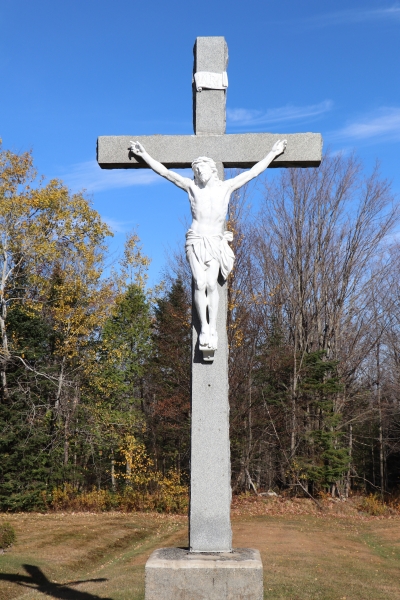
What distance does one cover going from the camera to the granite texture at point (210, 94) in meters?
5.41

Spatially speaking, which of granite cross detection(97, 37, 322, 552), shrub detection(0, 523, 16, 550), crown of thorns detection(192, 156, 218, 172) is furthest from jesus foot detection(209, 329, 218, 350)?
shrub detection(0, 523, 16, 550)

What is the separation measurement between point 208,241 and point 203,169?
0.58 metres

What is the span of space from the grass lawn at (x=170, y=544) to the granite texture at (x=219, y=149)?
183 inches

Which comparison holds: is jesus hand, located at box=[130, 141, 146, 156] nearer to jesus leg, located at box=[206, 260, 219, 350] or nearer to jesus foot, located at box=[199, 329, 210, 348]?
jesus leg, located at box=[206, 260, 219, 350]

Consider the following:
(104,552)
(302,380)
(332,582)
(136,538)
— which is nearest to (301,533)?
(136,538)

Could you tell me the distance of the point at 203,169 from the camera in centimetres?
502

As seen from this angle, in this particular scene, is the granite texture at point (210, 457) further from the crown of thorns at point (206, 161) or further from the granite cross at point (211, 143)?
the crown of thorns at point (206, 161)

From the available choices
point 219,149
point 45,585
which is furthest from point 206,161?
point 45,585

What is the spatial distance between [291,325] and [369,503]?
8.01m

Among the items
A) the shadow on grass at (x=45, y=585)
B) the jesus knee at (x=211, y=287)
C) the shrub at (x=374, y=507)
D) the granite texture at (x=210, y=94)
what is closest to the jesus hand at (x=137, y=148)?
the granite texture at (x=210, y=94)

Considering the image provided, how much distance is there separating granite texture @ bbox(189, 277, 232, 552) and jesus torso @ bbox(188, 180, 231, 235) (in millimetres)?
657

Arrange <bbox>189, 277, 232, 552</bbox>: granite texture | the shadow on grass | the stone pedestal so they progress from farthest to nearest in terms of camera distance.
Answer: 1. the shadow on grass
2. <bbox>189, 277, 232, 552</bbox>: granite texture
3. the stone pedestal

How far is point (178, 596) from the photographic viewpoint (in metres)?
4.37

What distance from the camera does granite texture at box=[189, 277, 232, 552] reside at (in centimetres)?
471
